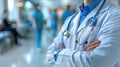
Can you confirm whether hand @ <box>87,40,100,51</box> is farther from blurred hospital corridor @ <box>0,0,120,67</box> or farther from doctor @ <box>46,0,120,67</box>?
blurred hospital corridor @ <box>0,0,120,67</box>

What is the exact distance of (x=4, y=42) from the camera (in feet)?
28.3

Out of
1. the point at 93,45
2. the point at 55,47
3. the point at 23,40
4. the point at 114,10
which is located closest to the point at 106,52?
the point at 93,45

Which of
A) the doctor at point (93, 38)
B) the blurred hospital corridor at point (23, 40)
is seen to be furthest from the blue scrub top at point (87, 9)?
the blurred hospital corridor at point (23, 40)

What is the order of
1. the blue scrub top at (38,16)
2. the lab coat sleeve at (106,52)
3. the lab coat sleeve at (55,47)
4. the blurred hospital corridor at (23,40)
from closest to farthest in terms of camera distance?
the lab coat sleeve at (106,52)
the lab coat sleeve at (55,47)
the blurred hospital corridor at (23,40)
the blue scrub top at (38,16)

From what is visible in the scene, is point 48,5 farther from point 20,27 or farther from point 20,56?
point 20,56

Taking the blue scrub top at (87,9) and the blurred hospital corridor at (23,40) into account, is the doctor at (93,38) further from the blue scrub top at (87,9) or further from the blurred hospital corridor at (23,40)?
the blurred hospital corridor at (23,40)

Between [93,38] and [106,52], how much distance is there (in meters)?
0.12

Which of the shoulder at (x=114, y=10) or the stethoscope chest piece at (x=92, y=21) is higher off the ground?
the shoulder at (x=114, y=10)

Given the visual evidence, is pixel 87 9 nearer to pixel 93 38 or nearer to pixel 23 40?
pixel 93 38

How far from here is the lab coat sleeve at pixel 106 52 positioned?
1042mm

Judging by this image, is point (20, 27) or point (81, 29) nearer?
point (81, 29)

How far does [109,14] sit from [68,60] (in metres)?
0.27

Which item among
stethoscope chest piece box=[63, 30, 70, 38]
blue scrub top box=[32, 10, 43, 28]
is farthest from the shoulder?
blue scrub top box=[32, 10, 43, 28]

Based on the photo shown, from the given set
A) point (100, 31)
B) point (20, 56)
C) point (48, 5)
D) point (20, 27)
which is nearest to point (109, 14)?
point (100, 31)
